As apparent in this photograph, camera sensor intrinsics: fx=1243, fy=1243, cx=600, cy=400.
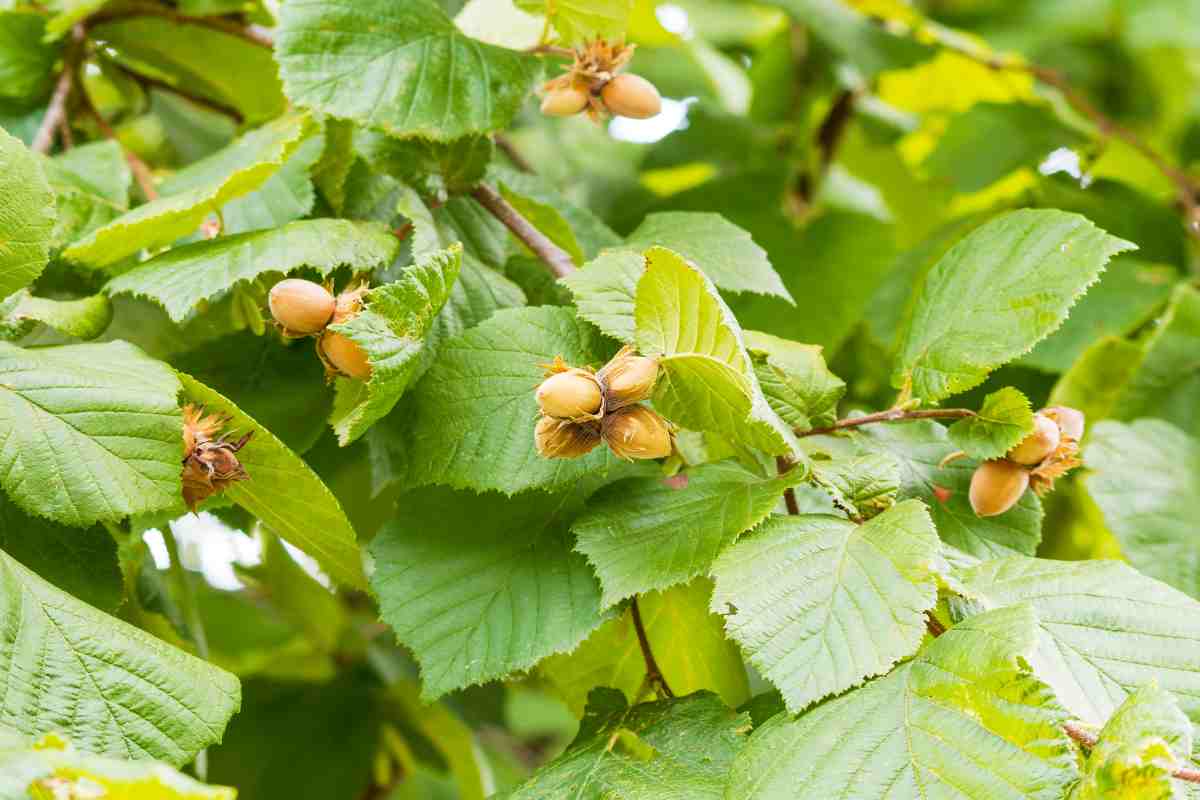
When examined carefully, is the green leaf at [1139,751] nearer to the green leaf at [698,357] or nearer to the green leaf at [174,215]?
the green leaf at [698,357]

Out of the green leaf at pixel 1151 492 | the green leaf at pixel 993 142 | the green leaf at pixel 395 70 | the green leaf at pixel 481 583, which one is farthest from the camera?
the green leaf at pixel 993 142

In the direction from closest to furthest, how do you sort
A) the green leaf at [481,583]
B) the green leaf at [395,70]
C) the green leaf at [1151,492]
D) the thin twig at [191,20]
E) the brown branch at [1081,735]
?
the brown branch at [1081,735] < the green leaf at [481,583] < the green leaf at [395,70] < the green leaf at [1151,492] < the thin twig at [191,20]

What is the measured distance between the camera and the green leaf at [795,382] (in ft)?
2.36

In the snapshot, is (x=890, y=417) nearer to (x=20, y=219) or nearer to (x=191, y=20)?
(x=20, y=219)

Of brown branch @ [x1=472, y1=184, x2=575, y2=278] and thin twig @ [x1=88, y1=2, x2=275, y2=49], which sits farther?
thin twig @ [x1=88, y1=2, x2=275, y2=49]

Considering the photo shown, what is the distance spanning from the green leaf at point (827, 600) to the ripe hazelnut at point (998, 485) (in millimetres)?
96

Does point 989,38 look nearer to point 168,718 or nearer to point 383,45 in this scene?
point 383,45

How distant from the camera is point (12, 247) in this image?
2.12ft

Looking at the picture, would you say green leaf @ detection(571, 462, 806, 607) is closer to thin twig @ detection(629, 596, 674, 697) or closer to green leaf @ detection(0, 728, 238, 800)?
thin twig @ detection(629, 596, 674, 697)

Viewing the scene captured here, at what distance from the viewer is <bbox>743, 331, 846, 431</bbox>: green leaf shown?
0.72 metres

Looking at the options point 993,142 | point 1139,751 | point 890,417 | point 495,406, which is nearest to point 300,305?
point 495,406

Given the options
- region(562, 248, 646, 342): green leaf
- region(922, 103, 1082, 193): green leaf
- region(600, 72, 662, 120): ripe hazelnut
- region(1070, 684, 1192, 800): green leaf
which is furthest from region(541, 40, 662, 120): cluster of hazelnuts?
region(922, 103, 1082, 193): green leaf

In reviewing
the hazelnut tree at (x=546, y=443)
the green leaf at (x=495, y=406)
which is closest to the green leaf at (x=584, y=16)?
the hazelnut tree at (x=546, y=443)

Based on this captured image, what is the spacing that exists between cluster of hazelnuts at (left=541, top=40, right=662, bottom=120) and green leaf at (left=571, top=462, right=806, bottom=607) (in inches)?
10.0
